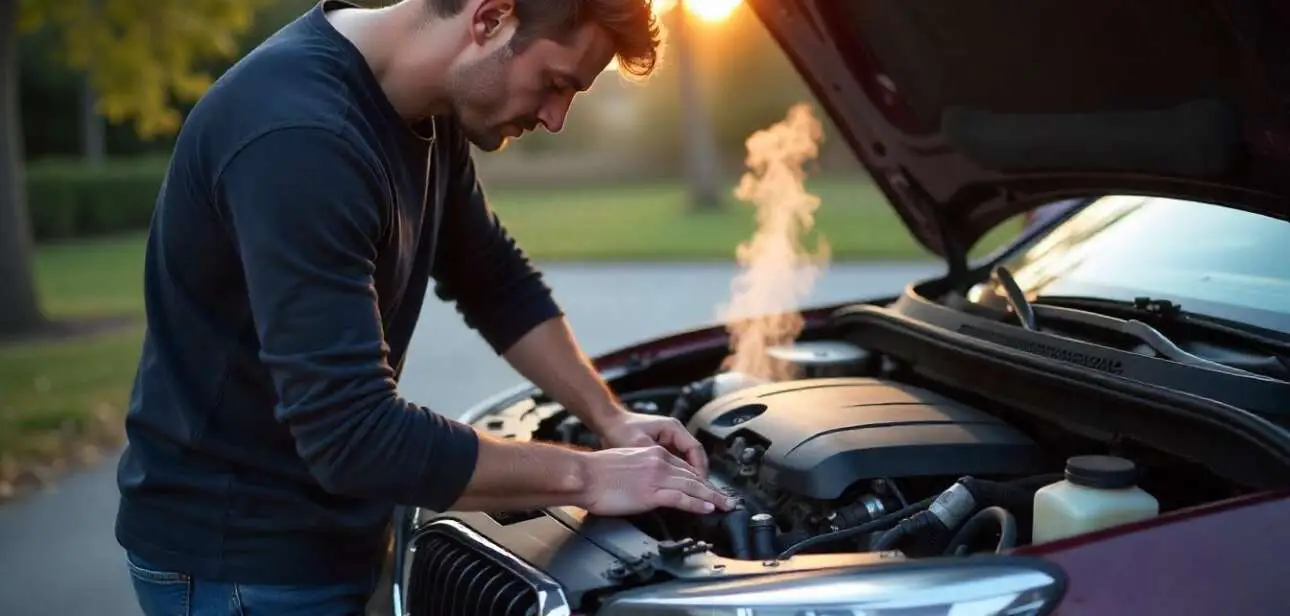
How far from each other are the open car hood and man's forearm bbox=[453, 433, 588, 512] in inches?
49.2

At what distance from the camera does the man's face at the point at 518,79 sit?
1943 millimetres

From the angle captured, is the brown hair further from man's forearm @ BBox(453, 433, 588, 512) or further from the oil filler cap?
the oil filler cap

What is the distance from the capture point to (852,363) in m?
2.95

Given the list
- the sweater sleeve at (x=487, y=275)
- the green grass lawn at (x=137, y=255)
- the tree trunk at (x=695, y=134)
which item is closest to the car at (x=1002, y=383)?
the sweater sleeve at (x=487, y=275)

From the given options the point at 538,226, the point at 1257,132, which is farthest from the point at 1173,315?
the point at 538,226

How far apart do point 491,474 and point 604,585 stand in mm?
249

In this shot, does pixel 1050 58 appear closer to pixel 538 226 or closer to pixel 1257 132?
pixel 1257 132

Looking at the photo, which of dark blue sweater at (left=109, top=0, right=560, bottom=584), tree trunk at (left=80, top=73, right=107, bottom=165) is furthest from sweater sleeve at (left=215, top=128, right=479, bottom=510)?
tree trunk at (left=80, top=73, right=107, bottom=165)

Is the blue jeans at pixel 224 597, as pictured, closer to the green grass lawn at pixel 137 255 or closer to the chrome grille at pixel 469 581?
the chrome grille at pixel 469 581

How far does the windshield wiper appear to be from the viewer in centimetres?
224

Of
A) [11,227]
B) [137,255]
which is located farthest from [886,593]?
[137,255]

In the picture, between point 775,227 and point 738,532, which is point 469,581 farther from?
point 775,227

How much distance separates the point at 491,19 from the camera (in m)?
1.91

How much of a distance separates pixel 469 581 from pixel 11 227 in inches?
416
